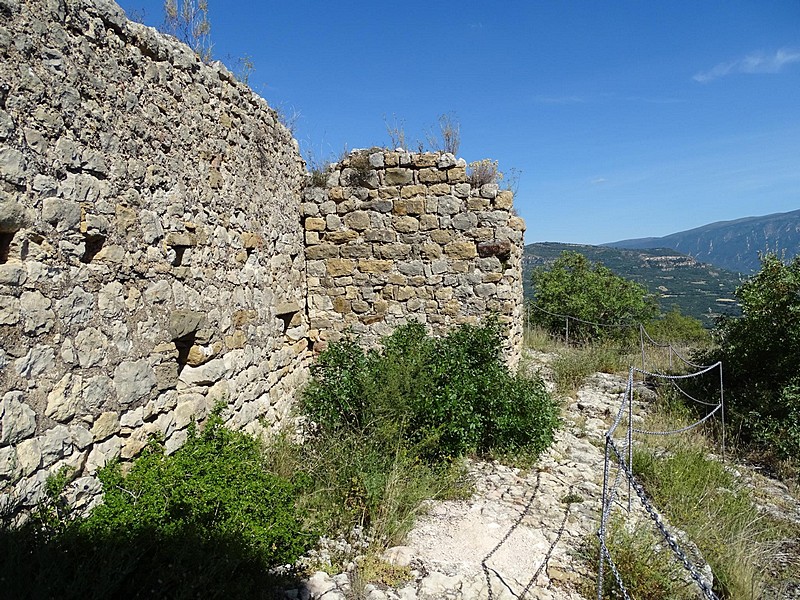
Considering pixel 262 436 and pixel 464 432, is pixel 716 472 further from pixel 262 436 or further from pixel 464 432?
pixel 262 436

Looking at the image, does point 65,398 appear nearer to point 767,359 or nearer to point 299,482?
point 299,482

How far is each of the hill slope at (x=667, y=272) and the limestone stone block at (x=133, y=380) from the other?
50.2 feet

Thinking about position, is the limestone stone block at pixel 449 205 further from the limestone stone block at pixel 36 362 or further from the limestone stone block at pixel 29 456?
the limestone stone block at pixel 29 456

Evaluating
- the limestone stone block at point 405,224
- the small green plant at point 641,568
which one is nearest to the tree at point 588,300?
the limestone stone block at point 405,224

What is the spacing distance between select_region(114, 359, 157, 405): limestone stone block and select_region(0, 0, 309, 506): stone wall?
11 millimetres

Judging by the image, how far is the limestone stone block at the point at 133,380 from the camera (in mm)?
3367

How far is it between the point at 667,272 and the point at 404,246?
38077mm

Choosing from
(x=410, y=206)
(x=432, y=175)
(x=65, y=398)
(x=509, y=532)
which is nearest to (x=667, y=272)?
(x=432, y=175)

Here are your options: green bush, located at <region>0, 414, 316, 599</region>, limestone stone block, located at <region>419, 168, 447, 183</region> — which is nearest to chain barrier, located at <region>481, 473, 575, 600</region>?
green bush, located at <region>0, 414, 316, 599</region>

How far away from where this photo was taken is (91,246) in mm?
3223

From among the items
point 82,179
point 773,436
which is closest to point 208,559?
point 82,179

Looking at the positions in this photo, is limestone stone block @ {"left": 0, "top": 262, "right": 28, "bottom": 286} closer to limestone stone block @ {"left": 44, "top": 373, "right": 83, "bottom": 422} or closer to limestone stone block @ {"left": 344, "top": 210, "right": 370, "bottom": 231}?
limestone stone block @ {"left": 44, "top": 373, "right": 83, "bottom": 422}

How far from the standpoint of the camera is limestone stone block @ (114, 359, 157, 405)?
133 inches

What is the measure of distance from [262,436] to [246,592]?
2489 millimetres
